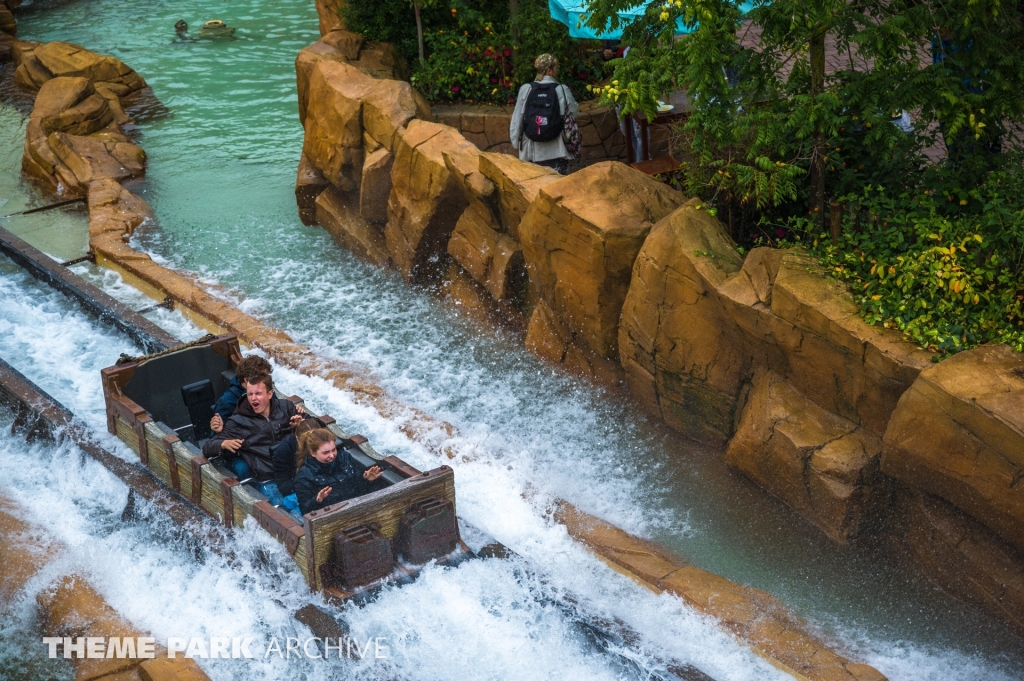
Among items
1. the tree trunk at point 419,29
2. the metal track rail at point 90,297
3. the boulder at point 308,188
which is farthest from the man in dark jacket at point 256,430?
the tree trunk at point 419,29

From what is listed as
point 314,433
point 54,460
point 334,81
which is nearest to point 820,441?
point 314,433

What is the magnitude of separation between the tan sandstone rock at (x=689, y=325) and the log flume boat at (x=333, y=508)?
2.48 m

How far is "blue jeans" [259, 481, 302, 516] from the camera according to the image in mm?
7266

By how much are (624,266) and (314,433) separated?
10.8ft

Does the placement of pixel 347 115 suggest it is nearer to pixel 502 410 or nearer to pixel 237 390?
pixel 502 410

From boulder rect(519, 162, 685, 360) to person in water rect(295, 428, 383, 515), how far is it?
116 inches

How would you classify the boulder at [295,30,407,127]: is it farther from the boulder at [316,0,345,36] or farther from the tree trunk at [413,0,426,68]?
the boulder at [316,0,345,36]

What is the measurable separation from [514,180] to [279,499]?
4.04m

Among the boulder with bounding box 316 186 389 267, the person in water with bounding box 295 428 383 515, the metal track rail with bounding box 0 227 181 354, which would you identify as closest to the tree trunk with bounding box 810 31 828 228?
the person in water with bounding box 295 428 383 515

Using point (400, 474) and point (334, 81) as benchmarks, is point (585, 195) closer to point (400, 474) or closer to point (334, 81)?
point (400, 474)

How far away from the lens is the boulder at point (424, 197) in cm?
1125

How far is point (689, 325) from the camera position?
870 cm

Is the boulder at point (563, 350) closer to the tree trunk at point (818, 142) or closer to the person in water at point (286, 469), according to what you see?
the tree trunk at point (818, 142)

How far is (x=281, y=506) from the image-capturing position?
725cm
